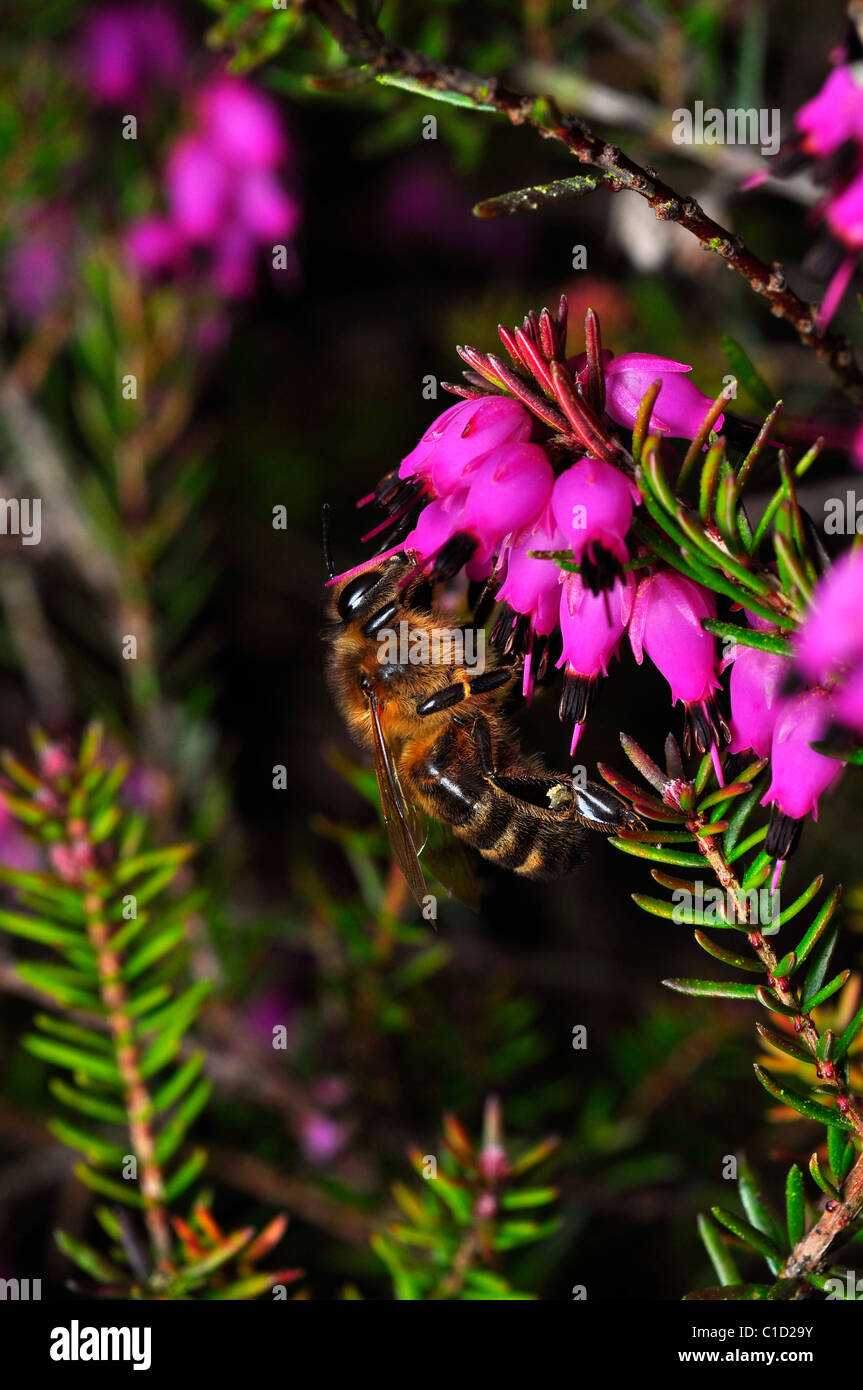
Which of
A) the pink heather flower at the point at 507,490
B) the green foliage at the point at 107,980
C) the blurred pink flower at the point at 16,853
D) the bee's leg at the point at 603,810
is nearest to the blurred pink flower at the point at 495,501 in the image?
the pink heather flower at the point at 507,490

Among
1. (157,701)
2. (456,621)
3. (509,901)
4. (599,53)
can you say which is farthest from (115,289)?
(509,901)

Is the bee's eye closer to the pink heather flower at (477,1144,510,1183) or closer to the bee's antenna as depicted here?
the bee's antenna

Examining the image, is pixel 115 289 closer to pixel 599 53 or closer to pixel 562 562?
pixel 599 53

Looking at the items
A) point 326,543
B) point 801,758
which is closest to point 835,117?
point 801,758

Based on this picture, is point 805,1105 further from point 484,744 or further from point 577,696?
point 484,744

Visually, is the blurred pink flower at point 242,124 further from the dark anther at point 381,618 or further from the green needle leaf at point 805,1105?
the green needle leaf at point 805,1105

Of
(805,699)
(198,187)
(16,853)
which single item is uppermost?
(198,187)

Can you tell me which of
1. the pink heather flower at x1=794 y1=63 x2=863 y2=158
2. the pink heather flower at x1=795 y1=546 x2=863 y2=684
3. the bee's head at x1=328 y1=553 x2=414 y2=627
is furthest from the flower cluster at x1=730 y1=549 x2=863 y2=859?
the bee's head at x1=328 y1=553 x2=414 y2=627
